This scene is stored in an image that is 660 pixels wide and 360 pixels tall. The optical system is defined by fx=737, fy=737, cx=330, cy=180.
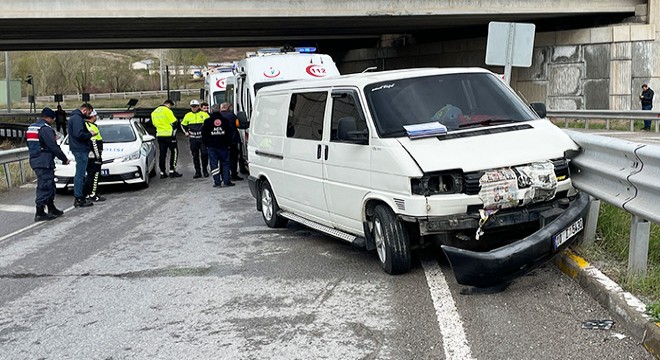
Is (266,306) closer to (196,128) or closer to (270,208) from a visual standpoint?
(270,208)

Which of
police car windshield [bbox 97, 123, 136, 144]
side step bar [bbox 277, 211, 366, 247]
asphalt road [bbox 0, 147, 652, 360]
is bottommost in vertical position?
asphalt road [bbox 0, 147, 652, 360]

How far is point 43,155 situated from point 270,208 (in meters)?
4.12

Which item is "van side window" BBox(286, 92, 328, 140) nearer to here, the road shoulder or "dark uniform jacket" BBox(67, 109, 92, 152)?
the road shoulder

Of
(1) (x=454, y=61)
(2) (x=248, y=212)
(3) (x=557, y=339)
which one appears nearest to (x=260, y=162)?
(2) (x=248, y=212)

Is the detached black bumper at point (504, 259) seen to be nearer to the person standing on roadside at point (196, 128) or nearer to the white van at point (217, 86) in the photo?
the person standing on roadside at point (196, 128)

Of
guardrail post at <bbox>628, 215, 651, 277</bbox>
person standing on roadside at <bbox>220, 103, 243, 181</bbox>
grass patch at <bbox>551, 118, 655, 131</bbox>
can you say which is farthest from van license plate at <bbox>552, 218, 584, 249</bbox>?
grass patch at <bbox>551, 118, 655, 131</bbox>

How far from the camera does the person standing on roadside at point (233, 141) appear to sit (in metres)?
15.6

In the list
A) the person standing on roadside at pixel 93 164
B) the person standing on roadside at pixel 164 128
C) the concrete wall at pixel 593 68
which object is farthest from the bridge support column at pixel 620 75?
the person standing on roadside at pixel 93 164

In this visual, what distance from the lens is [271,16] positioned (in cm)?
2780

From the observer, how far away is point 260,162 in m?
9.81

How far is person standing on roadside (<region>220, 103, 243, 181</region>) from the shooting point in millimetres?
15630

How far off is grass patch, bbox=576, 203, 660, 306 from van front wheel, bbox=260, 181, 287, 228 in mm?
4051

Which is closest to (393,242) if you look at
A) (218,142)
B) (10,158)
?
(218,142)

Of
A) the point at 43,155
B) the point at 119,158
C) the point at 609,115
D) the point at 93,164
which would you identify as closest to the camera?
the point at 43,155
